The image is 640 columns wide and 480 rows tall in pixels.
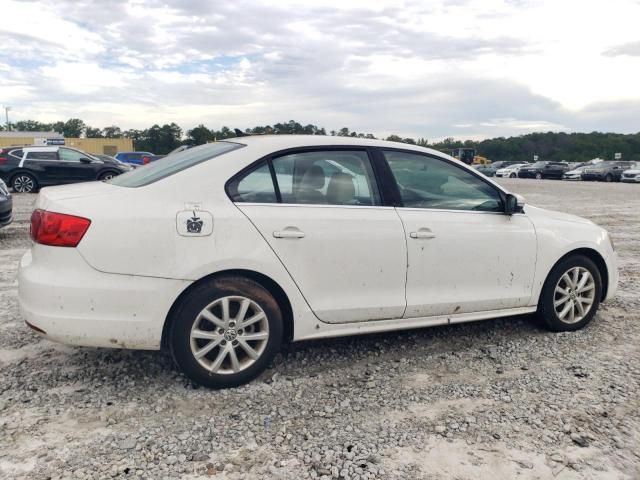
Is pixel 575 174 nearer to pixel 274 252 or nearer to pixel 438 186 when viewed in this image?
pixel 438 186

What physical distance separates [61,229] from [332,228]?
5.12 feet

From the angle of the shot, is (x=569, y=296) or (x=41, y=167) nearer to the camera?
(x=569, y=296)

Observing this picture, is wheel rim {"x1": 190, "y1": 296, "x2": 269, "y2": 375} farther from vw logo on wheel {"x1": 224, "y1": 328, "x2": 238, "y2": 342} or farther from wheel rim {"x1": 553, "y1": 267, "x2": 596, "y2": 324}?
wheel rim {"x1": 553, "y1": 267, "x2": 596, "y2": 324}

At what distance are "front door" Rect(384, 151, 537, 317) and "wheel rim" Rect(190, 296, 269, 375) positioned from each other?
1.07 m

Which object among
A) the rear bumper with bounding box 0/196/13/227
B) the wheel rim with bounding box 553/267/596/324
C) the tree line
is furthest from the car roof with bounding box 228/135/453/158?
the tree line

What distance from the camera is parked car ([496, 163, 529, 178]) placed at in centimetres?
4445

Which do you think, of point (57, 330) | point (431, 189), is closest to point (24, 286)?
point (57, 330)

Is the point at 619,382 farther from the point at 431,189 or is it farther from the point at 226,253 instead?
the point at 226,253

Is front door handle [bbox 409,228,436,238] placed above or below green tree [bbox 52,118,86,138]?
below

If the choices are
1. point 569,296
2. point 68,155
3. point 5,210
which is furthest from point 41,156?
point 569,296

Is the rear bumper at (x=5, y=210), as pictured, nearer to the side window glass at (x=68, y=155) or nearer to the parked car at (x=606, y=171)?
the side window glass at (x=68, y=155)

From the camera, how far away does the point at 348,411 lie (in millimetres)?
3166

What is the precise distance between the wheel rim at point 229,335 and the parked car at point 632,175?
36.0 meters

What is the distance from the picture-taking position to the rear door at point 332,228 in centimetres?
341
